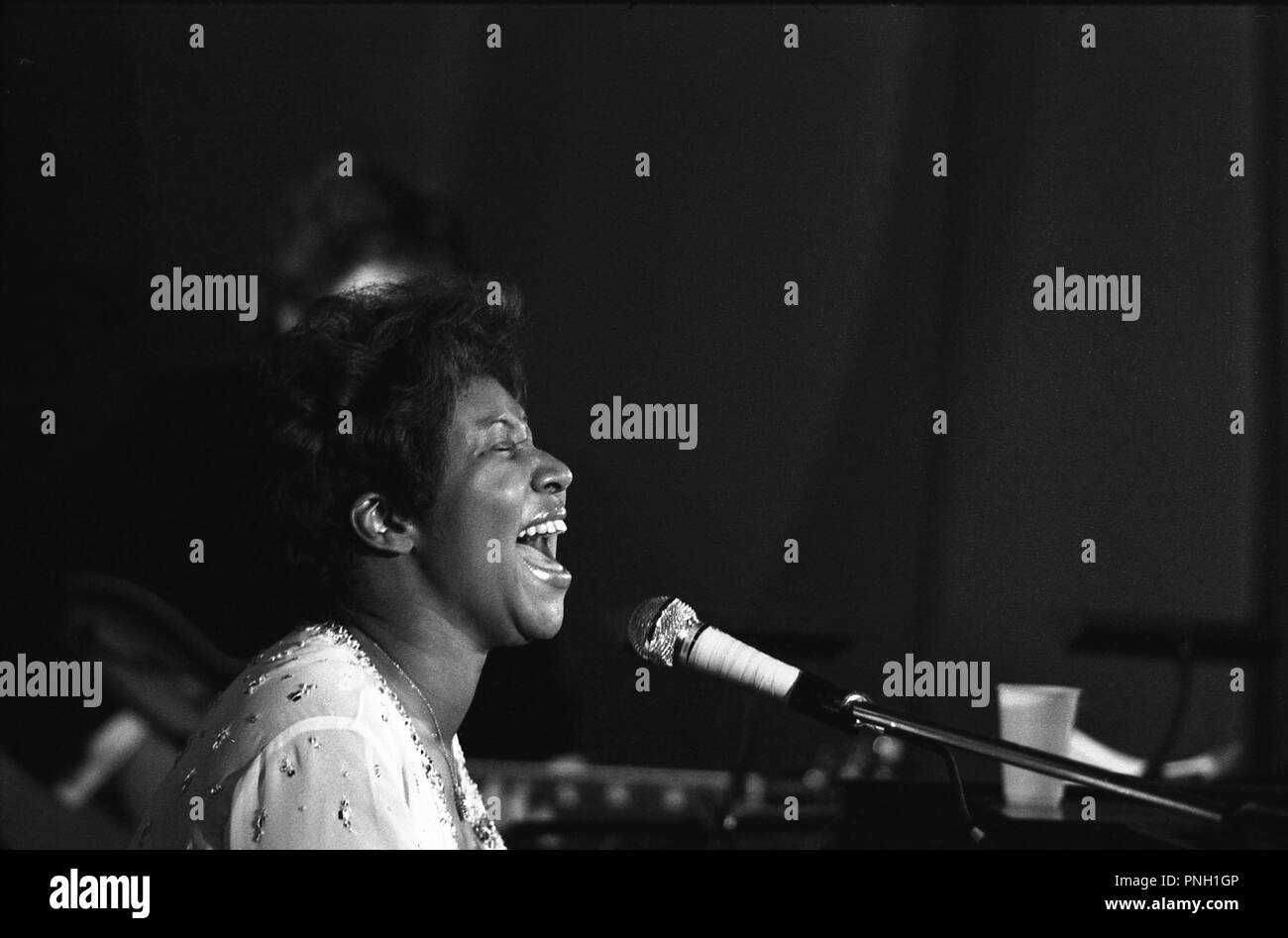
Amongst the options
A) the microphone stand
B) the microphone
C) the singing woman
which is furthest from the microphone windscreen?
the microphone stand

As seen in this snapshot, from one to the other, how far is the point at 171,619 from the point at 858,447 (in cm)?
128

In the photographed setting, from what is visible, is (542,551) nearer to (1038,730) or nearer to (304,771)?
(304,771)

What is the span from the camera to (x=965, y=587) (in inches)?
93.9

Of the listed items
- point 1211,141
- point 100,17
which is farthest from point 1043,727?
point 100,17

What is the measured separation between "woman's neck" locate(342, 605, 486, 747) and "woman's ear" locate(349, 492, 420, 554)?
96 millimetres

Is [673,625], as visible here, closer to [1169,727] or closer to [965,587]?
[965,587]

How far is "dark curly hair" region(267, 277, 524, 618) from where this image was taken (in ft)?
6.01

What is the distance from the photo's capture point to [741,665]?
160 cm

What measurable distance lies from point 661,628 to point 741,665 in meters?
0.16

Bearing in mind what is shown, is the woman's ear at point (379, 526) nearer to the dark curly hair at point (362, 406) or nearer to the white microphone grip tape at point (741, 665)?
the dark curly hair at point (362, 406)

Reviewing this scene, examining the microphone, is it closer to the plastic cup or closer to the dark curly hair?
the dark curly hair

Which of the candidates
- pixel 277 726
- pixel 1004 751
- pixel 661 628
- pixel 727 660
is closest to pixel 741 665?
pixel 727 660

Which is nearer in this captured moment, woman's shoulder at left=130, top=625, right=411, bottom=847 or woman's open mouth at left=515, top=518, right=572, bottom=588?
woman's shoulder at left=130, top=625, right=411, bottom=847

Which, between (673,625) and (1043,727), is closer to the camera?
(673,625)
